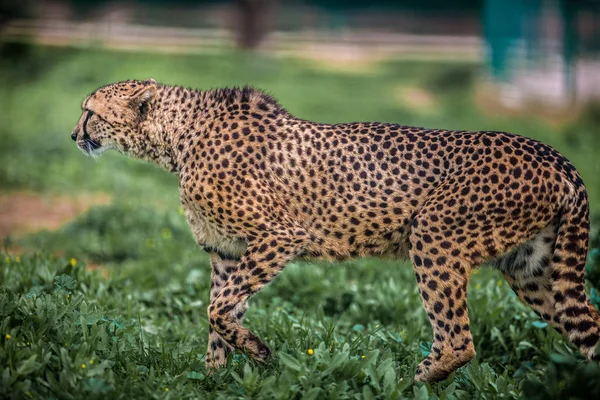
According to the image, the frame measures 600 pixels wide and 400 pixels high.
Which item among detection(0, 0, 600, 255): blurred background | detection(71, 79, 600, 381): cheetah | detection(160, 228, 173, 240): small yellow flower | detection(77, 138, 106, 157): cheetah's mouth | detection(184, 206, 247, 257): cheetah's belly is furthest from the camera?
detection(0, 0, 600, 255): blurred background

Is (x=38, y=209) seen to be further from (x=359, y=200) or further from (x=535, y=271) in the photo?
(x=535, y=271)

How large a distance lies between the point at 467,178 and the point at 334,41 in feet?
75.9

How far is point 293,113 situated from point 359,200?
9.92 meters

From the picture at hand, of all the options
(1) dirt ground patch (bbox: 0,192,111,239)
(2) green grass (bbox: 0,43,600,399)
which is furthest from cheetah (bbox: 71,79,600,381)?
(1) dirt ground patch (bbox: 0,192,111,239)

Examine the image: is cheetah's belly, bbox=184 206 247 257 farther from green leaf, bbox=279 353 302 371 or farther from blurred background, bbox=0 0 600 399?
green leaf, bbox=279 353 302 371

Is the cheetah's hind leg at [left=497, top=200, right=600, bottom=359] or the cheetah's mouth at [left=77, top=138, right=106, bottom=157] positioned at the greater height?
the cheetah's mouth at [left=77, top=138, right=106, bottom=157]

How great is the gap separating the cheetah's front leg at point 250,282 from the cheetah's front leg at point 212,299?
0.50 ft

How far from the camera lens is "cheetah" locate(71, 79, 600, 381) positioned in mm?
4371

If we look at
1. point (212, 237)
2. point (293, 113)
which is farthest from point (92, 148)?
point (293, 113)

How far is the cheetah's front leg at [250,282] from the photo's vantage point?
4527 mm

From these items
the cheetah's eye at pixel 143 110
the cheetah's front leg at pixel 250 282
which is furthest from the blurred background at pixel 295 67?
the cheetah's front leg at pixel 250 282

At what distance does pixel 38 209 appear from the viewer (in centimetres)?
934

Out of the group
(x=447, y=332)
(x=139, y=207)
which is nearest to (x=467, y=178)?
(x=447, y=332)

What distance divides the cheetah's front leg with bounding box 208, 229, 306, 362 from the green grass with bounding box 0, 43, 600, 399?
13cm
